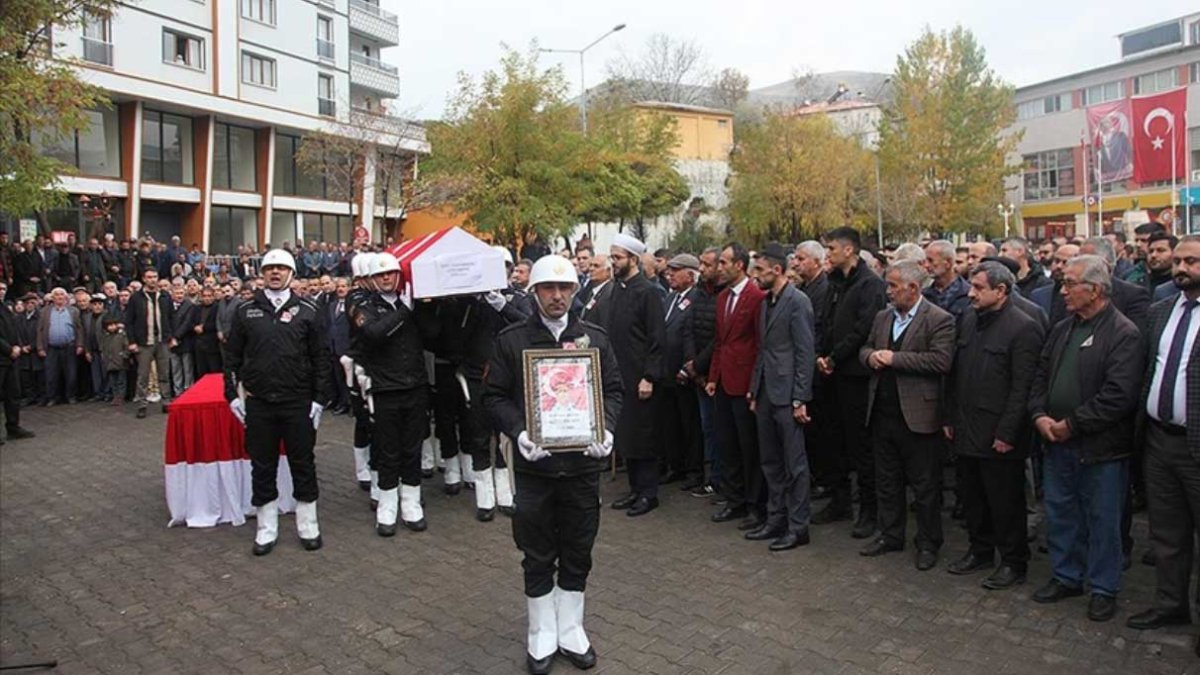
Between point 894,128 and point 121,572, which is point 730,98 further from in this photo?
point 121,572

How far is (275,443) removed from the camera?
7047mm

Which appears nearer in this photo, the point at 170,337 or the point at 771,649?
the point at 771,649

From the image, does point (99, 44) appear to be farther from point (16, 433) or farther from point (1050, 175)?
point (1050, 175)

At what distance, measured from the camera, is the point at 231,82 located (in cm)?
3478

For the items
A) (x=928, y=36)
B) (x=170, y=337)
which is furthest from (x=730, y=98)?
(x=170, y=337)

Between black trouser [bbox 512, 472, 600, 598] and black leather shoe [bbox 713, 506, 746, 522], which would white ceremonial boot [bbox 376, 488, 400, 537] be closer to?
black leather shoe [bbox 713, 506, 746, 522]

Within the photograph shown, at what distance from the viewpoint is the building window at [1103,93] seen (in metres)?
57.8

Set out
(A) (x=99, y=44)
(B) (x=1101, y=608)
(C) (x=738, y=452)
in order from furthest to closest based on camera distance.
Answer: (A) (x=99, y=44), (C) (x=738, y=452), (B) (x=1101, y=608)

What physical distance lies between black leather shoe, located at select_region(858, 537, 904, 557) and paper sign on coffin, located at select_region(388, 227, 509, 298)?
3775 millimetres

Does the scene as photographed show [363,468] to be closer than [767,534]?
No

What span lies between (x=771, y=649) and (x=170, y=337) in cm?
1328

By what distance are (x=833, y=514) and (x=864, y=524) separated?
1.38 ft

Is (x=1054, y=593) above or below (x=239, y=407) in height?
below

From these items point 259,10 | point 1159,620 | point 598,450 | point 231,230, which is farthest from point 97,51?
point 1159,620
